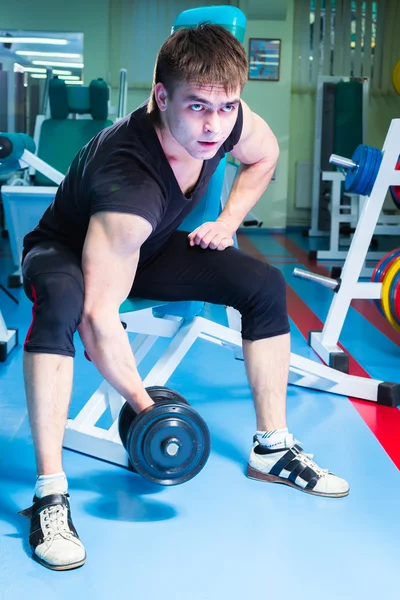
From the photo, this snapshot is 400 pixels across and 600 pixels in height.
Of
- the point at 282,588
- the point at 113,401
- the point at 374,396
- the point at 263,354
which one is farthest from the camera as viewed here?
the point at 374,396

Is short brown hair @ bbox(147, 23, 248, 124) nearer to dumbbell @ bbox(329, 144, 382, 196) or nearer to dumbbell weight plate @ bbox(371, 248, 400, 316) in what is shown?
dumbbell @ bbox(329, 144, 382, 196)

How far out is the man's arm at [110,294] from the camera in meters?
1.51

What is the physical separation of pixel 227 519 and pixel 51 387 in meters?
0.52

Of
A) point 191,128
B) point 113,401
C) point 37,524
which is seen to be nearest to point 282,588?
point 37,524

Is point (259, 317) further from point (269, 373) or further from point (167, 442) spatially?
point (167, 442)

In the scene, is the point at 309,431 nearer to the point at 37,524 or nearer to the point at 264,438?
the point at 264,438

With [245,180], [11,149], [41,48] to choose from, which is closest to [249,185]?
[245,180]

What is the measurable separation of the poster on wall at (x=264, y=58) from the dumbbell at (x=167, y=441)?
653 centimetres

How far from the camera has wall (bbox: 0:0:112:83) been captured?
7.64 metres

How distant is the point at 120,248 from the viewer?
1514 millimetres

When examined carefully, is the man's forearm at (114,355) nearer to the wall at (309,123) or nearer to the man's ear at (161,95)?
the man's ear at (161,95)

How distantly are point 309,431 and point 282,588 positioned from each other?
0.86 m

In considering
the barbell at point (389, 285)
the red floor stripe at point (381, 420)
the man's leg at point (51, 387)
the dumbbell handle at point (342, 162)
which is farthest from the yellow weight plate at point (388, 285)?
the man's leg at point (51, 387)

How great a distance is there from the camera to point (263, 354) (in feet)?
6.03
